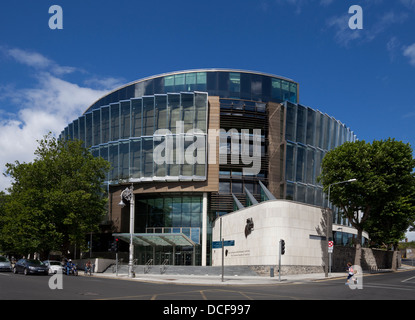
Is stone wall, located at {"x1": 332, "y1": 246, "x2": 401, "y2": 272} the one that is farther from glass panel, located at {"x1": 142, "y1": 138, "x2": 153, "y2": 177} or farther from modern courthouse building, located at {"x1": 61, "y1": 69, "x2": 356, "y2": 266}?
glass panel, located at {"x1": 142, "y1": 138, "x2": 153, "y2": 177}

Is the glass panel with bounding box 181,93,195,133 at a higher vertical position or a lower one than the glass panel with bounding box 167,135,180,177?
higher

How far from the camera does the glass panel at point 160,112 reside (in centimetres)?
5652

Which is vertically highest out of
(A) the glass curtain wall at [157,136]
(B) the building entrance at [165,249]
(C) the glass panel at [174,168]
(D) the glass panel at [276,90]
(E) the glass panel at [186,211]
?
(D) the glass panel at [276,90]

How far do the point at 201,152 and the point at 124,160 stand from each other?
1175cm

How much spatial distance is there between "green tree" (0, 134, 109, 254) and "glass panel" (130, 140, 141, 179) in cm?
430

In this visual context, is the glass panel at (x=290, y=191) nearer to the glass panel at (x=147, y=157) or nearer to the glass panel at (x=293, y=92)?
the glass panel at (x=293, y=92)

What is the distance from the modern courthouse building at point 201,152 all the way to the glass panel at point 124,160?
142 mm

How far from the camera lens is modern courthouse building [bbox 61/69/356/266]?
55.3m

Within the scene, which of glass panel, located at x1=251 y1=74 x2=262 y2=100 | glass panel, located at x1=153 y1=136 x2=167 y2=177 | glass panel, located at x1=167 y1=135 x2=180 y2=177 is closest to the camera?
glass panel, located at x1=167 y1=135 x2=180 y2=177

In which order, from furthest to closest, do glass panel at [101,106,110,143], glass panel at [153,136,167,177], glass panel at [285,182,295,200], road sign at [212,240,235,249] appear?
glass panel at [101,106,110,143], glass panel at [285,182,295,200], glass panel at [153,136,167,177], road sign at [212,240,235,249]

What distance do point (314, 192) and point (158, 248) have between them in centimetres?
2467

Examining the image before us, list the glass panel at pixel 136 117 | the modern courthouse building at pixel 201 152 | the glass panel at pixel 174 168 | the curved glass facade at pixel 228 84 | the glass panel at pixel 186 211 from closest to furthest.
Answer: the glass panel at pixel 174 168
the modern courthouse building at pixel 201 152
the glass panel at pixel 136 117
the glass panel at pixel 186 211
the curved glass facade at pixel 228 84

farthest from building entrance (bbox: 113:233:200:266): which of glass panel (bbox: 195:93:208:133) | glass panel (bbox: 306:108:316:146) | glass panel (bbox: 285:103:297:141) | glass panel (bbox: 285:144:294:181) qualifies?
glass panel (bbox: 306:108:316:146)

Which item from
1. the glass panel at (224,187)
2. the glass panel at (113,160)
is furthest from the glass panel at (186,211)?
the glass panel at (113,160)
